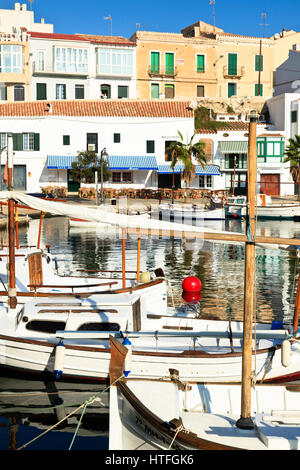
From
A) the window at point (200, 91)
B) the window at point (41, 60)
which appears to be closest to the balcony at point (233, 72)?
the window at point (200, 91)

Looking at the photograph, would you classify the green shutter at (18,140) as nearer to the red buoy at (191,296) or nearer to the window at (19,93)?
the window at (19,93)

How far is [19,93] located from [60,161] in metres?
12.4

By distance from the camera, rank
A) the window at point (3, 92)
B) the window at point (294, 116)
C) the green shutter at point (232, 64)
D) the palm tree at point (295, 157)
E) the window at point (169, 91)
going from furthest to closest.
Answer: the green shutter at point (232, 64), the window at point (169, 91), the window at point (3, 92), the window at point (294, 116), the palm tree at point (295, 157)

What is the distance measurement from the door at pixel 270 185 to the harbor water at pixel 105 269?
46.0ft

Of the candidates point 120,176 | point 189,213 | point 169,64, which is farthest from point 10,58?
point 189,213

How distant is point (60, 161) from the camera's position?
62812 millimetres

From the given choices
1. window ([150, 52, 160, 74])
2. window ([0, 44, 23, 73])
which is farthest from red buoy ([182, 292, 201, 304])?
window ([150, 52, 160, 74])

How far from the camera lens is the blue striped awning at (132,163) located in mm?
63281

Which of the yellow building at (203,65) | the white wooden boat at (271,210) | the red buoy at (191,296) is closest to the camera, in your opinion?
the red buoy at (191,296)

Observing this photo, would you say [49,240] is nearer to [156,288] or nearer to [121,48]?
[156,288]

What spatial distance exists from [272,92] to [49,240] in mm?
49495

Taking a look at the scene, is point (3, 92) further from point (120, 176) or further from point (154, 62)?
point (154, 62)

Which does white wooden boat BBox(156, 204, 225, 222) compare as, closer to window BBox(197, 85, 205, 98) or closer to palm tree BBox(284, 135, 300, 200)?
palm tree BBox(284, 135, 300, 200)

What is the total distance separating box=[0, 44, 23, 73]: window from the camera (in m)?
68.4
